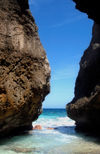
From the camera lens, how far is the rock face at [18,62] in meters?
4.89

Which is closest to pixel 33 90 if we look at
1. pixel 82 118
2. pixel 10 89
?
pixel 10 89

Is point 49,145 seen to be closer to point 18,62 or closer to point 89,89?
point 18,62

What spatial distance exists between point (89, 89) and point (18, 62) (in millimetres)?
4370

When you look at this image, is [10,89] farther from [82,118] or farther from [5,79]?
[82,118]

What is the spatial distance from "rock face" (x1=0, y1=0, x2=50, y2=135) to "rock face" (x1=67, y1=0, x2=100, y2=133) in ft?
7.40

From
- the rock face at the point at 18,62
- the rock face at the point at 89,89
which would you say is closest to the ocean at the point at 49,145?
the rock face at the point at 18,62

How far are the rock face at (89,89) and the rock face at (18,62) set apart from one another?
2.25 m

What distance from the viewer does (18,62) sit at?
5.26 meters

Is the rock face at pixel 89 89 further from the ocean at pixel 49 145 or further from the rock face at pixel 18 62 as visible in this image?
the rock face at pixel 18 62

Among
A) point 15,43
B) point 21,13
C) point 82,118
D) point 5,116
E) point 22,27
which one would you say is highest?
point 21,13

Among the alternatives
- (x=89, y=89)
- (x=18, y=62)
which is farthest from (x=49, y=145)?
(x=89, y=89)

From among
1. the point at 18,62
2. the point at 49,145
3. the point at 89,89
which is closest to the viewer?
the point at 18,62

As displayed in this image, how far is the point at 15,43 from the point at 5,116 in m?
2.17

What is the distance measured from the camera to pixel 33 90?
5.70m
